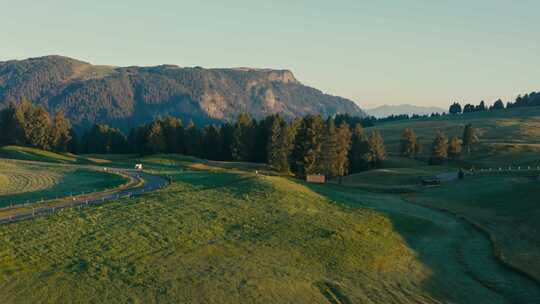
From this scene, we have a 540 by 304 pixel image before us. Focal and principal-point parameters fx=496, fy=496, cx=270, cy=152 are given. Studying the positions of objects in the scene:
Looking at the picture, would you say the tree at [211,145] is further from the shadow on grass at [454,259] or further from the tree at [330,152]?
the shadow on grass at [454,259]

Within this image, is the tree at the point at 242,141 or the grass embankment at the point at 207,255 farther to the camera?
the tree at the point at 242,141

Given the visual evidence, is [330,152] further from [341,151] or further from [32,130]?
[32,130]

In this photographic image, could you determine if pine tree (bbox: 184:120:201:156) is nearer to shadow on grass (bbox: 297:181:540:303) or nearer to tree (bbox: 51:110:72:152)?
tree (bbox: 51:110:72:152)

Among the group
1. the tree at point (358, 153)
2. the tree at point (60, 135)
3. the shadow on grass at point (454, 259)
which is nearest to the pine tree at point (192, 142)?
the tree at point (60, 135)

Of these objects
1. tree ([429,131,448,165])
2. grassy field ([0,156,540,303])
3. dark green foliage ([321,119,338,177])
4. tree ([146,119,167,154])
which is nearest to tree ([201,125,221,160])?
tree ([146,119,167,154])

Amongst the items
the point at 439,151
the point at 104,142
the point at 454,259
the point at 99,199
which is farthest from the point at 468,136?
the point at 99,199
